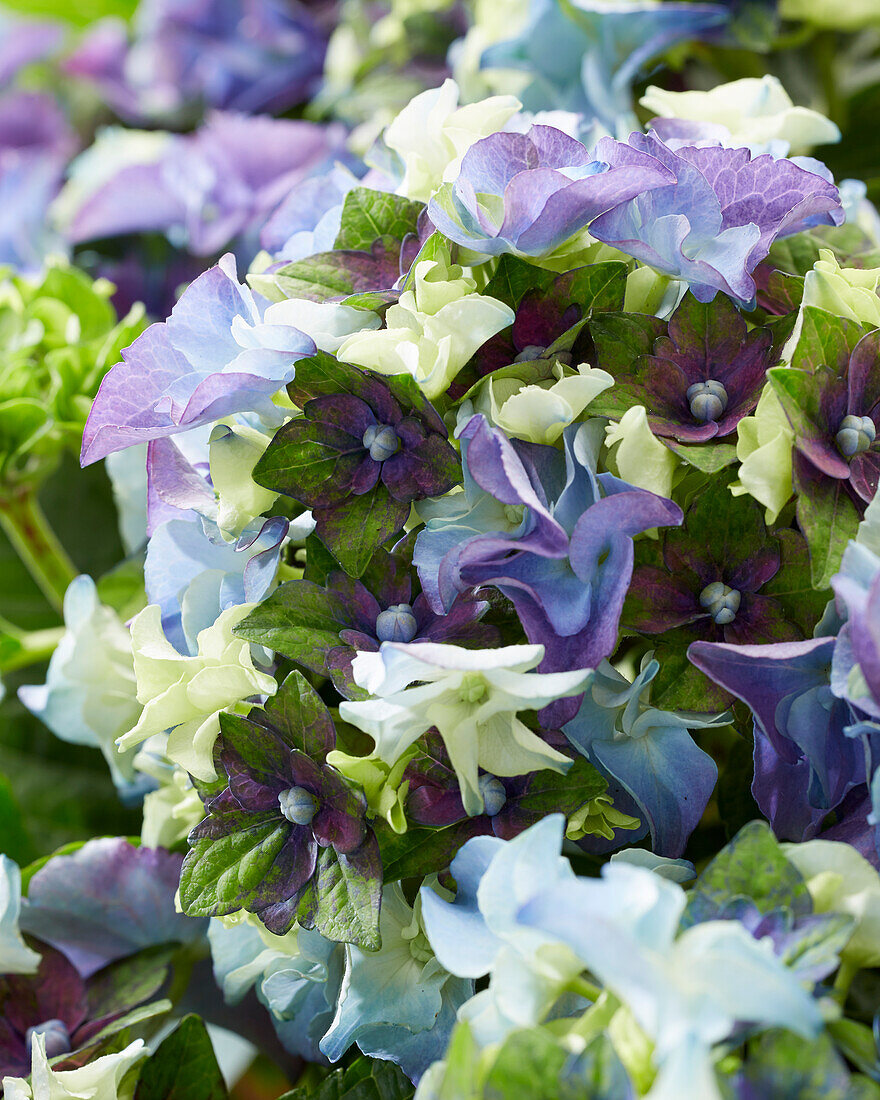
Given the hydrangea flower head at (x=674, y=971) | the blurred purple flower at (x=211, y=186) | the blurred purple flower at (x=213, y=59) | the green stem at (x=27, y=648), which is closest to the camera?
the hydrangea flower head at (x=674, y=971)

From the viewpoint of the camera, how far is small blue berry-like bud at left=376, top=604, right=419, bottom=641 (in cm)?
28

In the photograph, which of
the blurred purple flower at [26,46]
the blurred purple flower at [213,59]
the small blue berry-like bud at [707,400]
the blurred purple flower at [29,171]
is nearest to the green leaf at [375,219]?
the small blue berry-like bud at [707,400]

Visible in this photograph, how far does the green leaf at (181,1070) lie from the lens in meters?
0.34

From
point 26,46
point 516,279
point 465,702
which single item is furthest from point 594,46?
point 26,46

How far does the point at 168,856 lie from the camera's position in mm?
393

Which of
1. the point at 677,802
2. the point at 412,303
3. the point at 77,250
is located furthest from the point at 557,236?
the point at 77,250

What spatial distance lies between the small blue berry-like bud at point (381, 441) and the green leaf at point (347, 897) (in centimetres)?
10

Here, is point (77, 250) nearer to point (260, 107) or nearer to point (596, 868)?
point (260, 107)

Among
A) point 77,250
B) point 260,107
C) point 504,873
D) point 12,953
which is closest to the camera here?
point 504,873

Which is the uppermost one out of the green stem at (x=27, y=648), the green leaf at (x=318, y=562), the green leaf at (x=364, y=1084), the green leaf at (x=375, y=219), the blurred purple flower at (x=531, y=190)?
the blurred purple flower at (x=531, y=190)

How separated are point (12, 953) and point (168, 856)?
0.06 metres

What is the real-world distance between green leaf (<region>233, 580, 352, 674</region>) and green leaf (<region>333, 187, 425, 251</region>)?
0.38ft

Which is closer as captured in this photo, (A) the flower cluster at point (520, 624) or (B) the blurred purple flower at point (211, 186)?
(A) the flower cluster at point (520, 624)

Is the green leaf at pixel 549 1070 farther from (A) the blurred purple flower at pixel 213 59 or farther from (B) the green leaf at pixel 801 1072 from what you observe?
(A) the blurred purple flower at pixel 213 59
